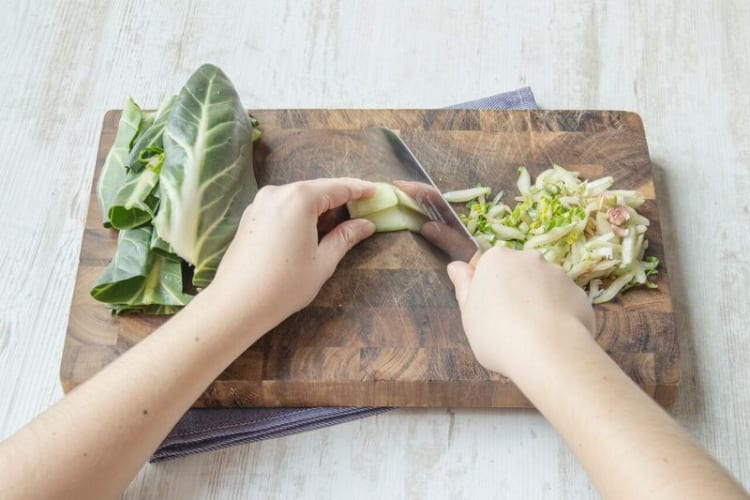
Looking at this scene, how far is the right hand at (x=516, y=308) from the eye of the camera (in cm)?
132

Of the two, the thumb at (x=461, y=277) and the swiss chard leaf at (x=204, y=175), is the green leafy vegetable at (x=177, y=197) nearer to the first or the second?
the swiss chard leaf at (x=204, y=175)

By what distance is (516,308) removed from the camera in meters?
1.36

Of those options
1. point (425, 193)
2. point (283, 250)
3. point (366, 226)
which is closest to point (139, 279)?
point (283, 250)

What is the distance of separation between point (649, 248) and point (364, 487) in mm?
657

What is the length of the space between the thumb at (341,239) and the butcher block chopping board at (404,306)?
0.03 m

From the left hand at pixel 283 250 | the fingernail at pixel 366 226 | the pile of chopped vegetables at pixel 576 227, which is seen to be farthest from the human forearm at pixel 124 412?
the pile of chopped vegetables at pixel 576 227

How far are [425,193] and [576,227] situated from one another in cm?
27

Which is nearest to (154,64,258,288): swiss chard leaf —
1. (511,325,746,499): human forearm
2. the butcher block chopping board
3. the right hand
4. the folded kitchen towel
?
the butcher block chopping board

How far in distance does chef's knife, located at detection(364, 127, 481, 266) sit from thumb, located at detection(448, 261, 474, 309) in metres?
0.02

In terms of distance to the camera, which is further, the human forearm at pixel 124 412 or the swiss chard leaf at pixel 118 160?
the swiss chard leaf at pixel 118 160

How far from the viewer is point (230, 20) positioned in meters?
2.09

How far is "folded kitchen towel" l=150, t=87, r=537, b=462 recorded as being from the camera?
4.98ft

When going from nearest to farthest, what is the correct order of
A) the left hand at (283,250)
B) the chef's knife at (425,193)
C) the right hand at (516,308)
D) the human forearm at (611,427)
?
the human forearm at (611,427) → the right hand at (516,308) → the left hand at (283,250) → the chef's knife at (425,193)

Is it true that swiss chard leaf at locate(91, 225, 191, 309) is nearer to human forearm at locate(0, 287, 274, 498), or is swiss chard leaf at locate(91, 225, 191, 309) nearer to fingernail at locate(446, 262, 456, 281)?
human forearm at locate(0, 287, 274, 498)
